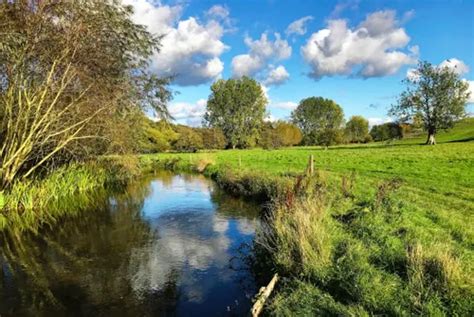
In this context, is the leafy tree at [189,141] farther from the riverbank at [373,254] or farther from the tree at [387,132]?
the riverbank at [373,254]

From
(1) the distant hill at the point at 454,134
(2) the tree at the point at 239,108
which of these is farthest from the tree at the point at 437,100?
(2) the tree at the point at 239,108

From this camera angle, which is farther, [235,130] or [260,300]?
[235,130]

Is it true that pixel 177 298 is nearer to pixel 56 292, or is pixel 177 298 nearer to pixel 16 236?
pixel 56 292

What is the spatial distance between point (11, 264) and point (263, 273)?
27.1ft

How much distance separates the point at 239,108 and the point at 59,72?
71.1 metres

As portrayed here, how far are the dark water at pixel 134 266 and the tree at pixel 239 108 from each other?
226 ft

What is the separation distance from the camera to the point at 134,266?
38.2 ft

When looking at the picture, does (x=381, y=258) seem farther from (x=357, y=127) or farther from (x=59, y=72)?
(x=357, y=127)

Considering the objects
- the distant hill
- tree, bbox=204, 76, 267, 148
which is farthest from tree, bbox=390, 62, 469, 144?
tree, bbox=204, 76, 267, 148

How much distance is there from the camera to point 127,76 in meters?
24.7

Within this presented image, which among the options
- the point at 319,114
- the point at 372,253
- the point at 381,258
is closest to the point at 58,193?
the point at 372,253

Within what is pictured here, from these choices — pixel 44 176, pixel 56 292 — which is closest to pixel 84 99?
pixel 44 176

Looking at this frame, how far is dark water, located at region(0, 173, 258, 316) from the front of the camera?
8984 mm

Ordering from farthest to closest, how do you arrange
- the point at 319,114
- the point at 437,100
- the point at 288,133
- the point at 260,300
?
1. the point at 319,114
2. the point at 288,133
3. the point at 437,100
4. the point at 260,300
